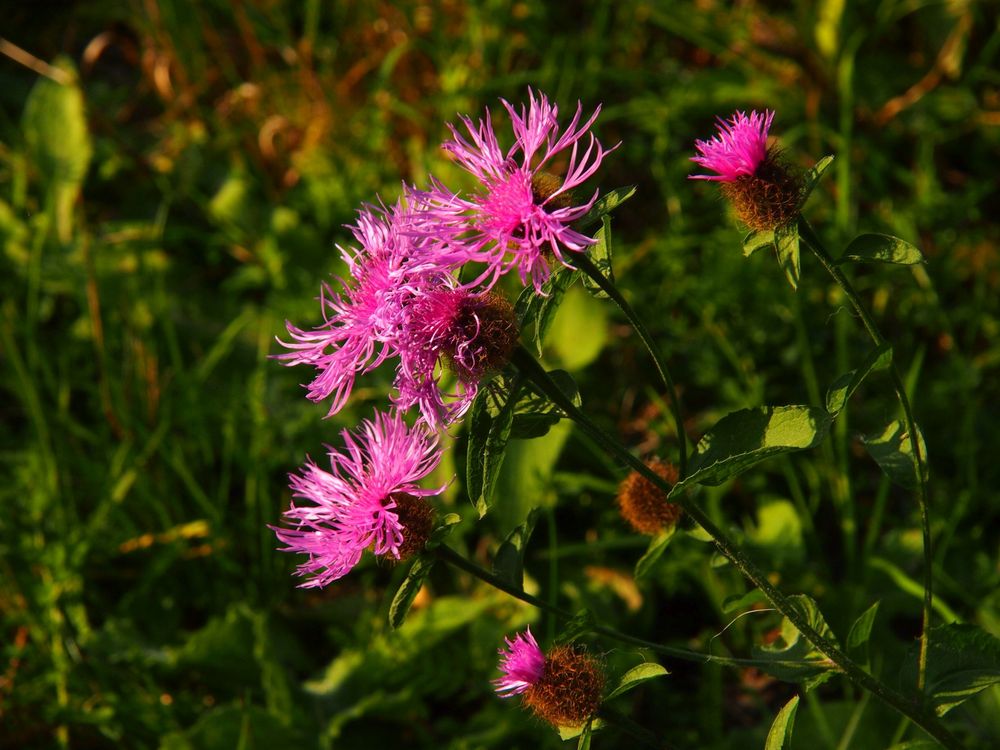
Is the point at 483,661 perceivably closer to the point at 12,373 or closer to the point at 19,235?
the point at 12,373

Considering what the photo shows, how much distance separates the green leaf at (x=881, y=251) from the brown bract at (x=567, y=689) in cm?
54

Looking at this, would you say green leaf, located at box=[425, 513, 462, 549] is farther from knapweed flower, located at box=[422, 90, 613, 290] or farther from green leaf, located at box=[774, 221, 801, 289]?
green leaf, located at box=[774, 221, 801, 289]

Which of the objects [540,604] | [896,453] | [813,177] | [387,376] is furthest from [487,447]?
[387,376]

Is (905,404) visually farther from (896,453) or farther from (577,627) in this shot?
(577,627)

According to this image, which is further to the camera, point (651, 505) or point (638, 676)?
point (651, 505)

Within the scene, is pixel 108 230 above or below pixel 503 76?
below

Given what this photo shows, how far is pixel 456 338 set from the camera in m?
1.07

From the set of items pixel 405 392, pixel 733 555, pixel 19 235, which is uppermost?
pixel 19 235

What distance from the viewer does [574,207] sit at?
3.58ft

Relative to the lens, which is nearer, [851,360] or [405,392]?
[405,392]

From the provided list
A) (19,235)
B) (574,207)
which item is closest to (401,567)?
(574,207)

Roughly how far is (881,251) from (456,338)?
0.47m

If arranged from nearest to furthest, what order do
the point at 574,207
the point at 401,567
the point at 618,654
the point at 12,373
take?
1. the point at 574,207
2. the point at 618,654
3. the point at 401,567
4. the point at 12,373

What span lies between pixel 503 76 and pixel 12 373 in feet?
5.10
